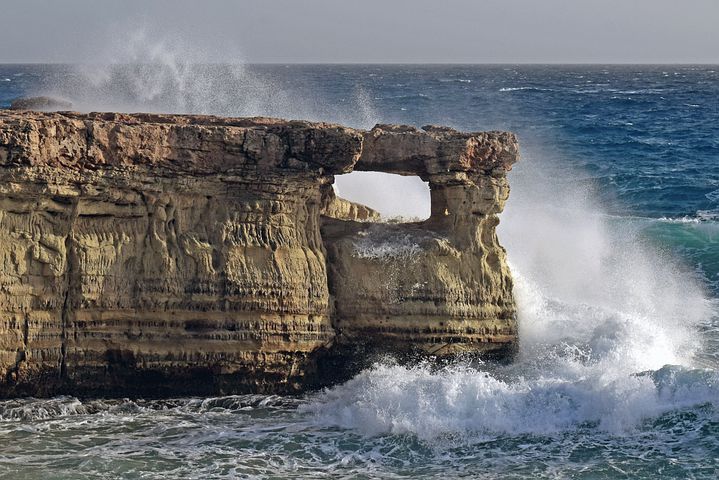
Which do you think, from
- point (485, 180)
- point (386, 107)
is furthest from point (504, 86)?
point (485, 180)

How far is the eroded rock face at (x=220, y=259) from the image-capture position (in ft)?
37.5

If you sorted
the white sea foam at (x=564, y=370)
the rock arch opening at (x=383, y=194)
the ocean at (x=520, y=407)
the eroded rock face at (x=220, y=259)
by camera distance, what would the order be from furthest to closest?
the rock arch opening at (x=383, y=194) → the eroded rock face at (x=220, y=259) → the white sea foam at (x=564, y=370) → the ocean at (x=520, y=407)

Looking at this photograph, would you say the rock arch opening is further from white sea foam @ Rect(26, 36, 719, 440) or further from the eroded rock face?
the eroded rock face

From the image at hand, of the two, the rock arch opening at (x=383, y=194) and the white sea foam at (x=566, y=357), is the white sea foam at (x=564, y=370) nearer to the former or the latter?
the white sea foam at (x=566, y=357)

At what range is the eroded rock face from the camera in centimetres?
1142

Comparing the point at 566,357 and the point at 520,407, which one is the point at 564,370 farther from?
the point at 520,407

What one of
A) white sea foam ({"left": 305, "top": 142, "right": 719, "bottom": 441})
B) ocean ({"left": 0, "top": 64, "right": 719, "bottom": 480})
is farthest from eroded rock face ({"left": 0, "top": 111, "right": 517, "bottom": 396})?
white sea foam ({"left": 305, "top": 142, "right": 719, "bottom": 441})

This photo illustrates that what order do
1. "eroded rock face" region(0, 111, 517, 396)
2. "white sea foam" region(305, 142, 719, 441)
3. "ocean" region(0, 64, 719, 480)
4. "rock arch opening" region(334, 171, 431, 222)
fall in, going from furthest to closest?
"rock arch opening" region(334, 171, 431, 222) < "eroded rock face" region(0, 111, 517, 396) < "white sea foam" region(305, 142, 719, 441) < "ocean" region(0, 64, 719, 480)

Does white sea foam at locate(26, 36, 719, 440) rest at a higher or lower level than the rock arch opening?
lower

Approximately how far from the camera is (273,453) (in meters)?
10.5

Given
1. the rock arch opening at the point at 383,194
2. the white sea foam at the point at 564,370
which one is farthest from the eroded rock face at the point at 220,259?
the rock arch opening at the point at 383,194

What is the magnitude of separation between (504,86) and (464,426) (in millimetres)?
66609

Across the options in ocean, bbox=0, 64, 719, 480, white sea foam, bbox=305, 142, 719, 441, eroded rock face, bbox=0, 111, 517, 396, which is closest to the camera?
ocean, bbox=0, 64, 719, 480

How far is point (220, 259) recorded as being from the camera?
1180cm
